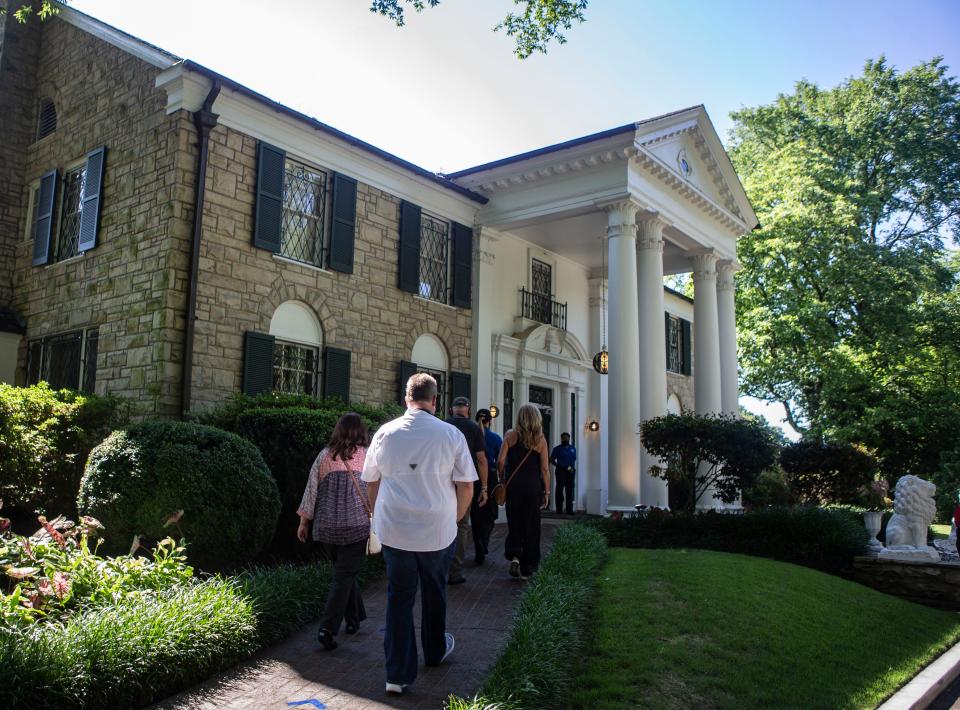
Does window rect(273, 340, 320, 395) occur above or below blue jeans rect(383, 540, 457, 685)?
above

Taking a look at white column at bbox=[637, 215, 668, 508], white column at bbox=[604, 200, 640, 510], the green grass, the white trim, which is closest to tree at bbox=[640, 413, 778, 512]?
white column at bbox=[604, 200, 640, 510]

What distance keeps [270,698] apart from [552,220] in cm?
1249

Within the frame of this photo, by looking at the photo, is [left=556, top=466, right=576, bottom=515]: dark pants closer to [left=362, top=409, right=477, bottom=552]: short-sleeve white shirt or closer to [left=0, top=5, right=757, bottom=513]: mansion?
[left=0, top=5, right=757, bottom=513]: mansion

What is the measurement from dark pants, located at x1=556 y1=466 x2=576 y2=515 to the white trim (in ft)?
33.7

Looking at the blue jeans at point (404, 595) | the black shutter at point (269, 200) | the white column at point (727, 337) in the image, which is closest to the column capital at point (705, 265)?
the white column at point (727, 337)

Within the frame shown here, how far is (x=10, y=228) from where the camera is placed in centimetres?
1431

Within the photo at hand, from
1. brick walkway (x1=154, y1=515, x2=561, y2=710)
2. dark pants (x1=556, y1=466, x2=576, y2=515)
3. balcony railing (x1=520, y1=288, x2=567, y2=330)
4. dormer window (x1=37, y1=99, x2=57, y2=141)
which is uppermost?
dormer window (x1=37, y1=99, x2=57, y2=141)

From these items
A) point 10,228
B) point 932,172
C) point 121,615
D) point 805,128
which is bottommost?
point 121,615

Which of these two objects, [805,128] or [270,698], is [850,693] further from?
[805,128]

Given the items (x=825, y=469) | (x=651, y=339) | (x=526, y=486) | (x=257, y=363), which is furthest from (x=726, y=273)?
(x=526, y=486)

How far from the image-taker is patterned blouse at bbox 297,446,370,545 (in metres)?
5.47

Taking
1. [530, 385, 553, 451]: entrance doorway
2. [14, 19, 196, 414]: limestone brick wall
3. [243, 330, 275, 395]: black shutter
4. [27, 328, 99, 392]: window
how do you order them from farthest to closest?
[530, 385, 553, 451]: entrance doorway < [27, 328, 99, 392]: window < [243, 330, 275, 395]: black shutter < [14, 19, 196, 414]: limestone brick wall

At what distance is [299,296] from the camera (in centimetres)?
1229

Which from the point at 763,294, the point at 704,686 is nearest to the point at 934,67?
the point at 763,294
